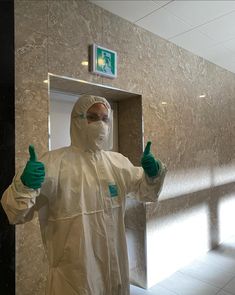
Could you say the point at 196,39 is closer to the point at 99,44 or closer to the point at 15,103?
the point at 99,44

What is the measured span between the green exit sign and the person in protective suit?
79 centimetres

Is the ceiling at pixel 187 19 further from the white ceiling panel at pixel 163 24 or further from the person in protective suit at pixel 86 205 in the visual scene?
the person in protective suit at pixel 86 205

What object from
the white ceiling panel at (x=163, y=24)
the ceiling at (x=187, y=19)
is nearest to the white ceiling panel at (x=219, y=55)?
the ceiling at (x=187, y=19)

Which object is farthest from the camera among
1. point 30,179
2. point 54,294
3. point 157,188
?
point 157,188

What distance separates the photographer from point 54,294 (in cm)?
111

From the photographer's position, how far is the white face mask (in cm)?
121

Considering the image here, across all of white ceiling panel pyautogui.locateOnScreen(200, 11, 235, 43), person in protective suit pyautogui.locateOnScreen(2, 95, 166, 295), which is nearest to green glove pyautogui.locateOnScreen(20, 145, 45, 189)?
person in protective suit pyautogui.locateOnScreen(2, 95, 166, 295)

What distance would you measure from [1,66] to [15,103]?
248 millimetres

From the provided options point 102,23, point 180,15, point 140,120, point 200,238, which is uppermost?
point 180,15

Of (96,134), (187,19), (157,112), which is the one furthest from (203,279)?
(187,19)

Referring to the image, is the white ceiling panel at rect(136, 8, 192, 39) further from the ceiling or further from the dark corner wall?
the dark corner wall

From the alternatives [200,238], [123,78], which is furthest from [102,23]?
[200,238]

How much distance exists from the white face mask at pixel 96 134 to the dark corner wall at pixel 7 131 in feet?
1.96

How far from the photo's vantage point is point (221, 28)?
2.43m
